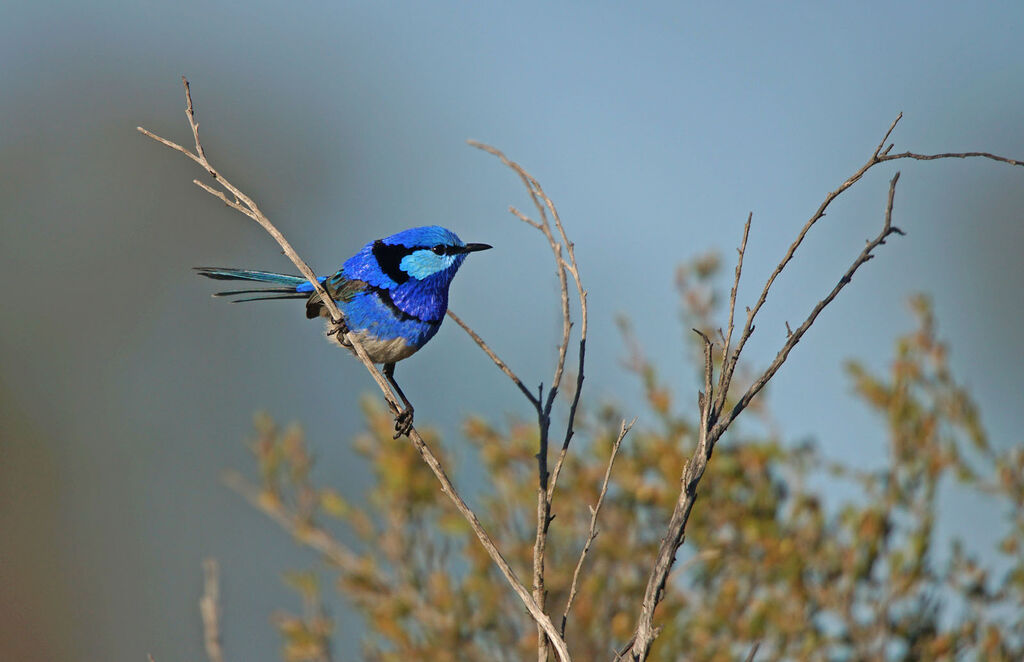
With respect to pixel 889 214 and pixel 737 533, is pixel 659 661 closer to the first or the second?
pixel 737 533

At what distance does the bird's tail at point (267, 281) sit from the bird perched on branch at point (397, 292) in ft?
0.45

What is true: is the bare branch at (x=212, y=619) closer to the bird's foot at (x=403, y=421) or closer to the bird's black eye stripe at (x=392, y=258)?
the bird's foot at (x=403, y=421)

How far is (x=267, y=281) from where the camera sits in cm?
414

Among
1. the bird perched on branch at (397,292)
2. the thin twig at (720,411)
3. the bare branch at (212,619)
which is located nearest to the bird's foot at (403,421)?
the bird perched on branch at (397,292)

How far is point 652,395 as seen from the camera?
393 cm

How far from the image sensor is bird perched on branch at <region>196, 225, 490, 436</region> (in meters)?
3.56

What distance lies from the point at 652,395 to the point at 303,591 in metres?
1.56

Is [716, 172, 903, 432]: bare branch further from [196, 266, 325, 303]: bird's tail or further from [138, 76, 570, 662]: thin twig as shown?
[196, 266, 325, 303]: bird's tail

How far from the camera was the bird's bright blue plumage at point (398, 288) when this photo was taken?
11.7 ft

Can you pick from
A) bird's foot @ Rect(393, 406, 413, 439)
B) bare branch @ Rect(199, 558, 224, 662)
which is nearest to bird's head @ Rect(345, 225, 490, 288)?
bird's foot @ Rect(393, 406, 413, 439)

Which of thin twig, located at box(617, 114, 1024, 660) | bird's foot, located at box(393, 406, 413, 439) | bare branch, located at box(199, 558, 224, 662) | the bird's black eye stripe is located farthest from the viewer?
the bird's black eye stripe

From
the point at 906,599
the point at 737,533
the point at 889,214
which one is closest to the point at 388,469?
the point at 737,533

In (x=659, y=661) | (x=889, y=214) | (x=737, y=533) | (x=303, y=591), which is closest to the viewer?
(x=889, y=214)

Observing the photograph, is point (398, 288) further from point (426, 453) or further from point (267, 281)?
point (426, 453)
